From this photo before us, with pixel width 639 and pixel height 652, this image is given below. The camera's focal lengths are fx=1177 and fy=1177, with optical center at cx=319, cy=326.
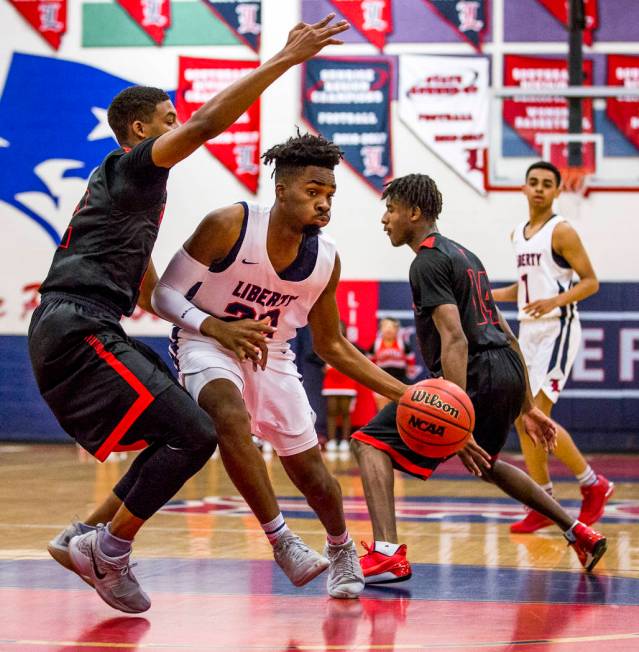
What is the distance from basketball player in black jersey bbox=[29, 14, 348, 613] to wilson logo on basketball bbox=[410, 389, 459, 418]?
0.85m

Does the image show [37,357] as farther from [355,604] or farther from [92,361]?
[355,604]

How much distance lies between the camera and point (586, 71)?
14.5 m

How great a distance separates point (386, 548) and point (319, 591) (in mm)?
362

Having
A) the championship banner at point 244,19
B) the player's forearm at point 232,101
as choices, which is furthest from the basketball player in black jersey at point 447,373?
the championship banner at point 244,19

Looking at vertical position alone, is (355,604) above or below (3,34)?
below

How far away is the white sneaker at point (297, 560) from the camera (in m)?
4.45

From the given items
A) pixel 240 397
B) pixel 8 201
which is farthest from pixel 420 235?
pixel 8 201

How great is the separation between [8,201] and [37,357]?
11.7 m

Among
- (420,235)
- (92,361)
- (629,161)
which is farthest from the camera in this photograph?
(629,161)

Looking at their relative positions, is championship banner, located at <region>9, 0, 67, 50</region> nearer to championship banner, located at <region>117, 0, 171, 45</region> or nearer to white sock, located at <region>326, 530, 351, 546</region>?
championship banner, located at <region>117, 0, 171, 45</region>

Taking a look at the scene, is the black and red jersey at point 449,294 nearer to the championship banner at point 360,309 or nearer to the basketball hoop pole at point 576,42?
the basketball hoop pole at point 576,42

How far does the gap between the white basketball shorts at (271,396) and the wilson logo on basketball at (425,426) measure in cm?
41

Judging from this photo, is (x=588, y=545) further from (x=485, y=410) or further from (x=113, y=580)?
(x=113, y=580)

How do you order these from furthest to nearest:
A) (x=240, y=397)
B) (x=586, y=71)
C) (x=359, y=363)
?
(x=586, y=71)
(x=359, y=363)
(x=240, y=397)
